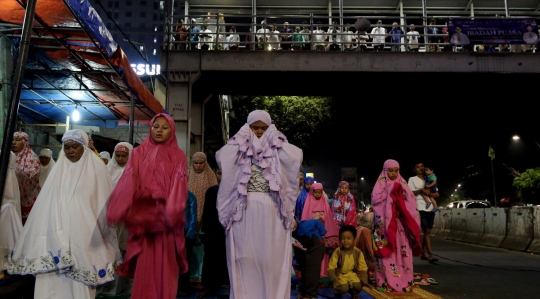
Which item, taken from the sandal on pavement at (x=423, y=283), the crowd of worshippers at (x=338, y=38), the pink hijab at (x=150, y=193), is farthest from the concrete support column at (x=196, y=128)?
the pink hijab at (x=150, y=193)

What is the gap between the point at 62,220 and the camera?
412cm

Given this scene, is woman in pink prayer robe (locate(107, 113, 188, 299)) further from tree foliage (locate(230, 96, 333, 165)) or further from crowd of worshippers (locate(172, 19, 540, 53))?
tree foliage (locate(230, 96, 333, 165))

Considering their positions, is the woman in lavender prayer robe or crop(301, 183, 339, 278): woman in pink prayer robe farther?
crop(301, 183, 339, 278): woman in pink prayer robe

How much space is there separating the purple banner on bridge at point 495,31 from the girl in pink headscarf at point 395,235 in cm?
873

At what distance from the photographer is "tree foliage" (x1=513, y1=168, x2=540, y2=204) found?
2114cm

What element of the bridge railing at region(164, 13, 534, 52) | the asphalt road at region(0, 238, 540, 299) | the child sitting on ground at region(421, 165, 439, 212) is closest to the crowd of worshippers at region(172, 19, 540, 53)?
the bridge railing at region(164, 13, 534, 52)

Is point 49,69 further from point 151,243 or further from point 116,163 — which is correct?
point 151,243

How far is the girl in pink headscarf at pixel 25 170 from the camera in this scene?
6.20 m

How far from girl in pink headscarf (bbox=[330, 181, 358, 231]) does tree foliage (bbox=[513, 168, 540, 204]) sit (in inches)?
634

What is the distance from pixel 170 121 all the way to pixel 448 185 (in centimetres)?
5012

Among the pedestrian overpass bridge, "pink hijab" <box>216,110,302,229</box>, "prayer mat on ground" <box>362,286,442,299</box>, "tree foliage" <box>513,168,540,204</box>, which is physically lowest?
"prayer mat on ground" <box>362,286,442,299</box>

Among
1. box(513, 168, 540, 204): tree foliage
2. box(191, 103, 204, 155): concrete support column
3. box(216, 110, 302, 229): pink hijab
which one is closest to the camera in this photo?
box(216, 110, 302, 229): pink hijab

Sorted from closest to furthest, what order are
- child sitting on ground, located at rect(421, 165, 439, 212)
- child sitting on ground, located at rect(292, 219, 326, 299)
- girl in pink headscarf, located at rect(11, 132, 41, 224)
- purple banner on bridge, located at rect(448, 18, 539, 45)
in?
1. child sitting on ground, located at rect(292, 219, 326, 299)
2. girl in pink headscarf, located at rect(11, 132, 41, 224)
3. child sitting on ground, located at rect(421, 165, 439, 212)
4. purple banner on bridge, located at rect(448, 18, 539, 45)

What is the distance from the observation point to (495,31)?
1390cm
